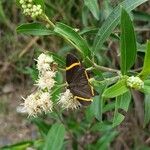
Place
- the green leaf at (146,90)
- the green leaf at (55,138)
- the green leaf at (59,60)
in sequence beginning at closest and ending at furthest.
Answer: the green leaf at (146,90), the green leaf at (59,60), the green leaf at (55,138)

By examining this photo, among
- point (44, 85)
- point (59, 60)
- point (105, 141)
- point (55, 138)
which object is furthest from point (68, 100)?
point (105, 141)

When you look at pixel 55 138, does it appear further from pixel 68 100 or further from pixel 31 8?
pixel 31 8

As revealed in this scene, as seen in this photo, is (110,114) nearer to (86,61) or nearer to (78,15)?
(78,15)

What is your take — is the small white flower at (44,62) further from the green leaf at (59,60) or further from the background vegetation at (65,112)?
the background vegetation at (65,112)

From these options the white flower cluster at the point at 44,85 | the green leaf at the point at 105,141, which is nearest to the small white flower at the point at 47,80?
the white flower cluster at the point at 44,85

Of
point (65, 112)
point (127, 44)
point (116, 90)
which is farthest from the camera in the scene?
point (65, 112)

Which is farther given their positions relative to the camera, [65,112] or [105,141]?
[65,112]

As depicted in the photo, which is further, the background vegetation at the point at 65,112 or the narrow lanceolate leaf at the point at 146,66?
the background vegetation at the point at 65,112

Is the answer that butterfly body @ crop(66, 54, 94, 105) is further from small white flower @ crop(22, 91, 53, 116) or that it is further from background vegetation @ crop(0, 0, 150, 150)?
background vegetation @ crop(0, 0, 150, 150)
